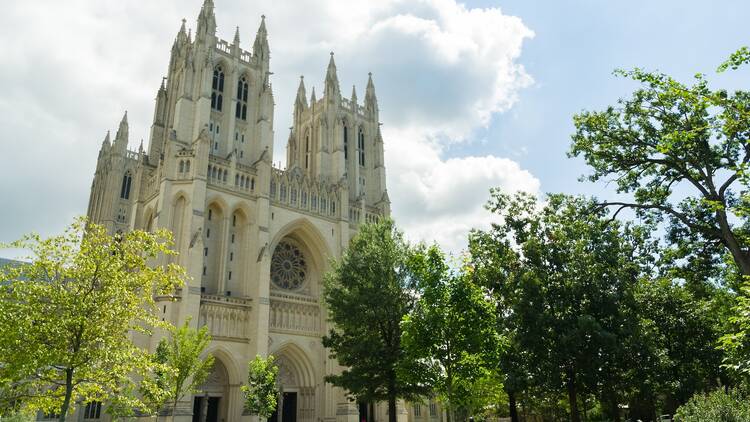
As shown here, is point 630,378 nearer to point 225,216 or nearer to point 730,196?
point 730,196

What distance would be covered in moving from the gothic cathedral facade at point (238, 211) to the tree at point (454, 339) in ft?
67.2

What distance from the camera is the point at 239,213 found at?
132ft

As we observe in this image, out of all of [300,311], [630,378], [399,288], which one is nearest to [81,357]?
[399,288]

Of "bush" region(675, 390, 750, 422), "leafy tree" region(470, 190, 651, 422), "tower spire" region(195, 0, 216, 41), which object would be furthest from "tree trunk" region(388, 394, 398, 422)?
"tower spire" region(195, 0, 216, 41)

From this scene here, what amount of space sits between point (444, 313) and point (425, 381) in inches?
103

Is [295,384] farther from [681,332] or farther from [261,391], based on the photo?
[681,332]

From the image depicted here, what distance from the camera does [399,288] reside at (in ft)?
78.8

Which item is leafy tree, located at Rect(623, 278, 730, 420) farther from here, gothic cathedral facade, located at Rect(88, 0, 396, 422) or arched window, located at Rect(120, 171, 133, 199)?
arched window, located at Rect(120, 171, 133, 199)

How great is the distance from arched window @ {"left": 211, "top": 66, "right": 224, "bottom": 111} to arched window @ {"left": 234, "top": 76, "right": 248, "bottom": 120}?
154 centimetres

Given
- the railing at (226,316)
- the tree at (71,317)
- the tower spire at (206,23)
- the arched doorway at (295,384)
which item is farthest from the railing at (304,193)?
the tree at (71,317)

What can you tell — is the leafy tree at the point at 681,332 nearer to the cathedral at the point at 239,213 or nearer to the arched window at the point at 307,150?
the cathedral at the point at 239,213

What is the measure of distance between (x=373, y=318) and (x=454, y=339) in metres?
7.27

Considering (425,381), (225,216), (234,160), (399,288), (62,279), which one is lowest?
(425,381)

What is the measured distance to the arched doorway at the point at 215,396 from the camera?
113 ft
